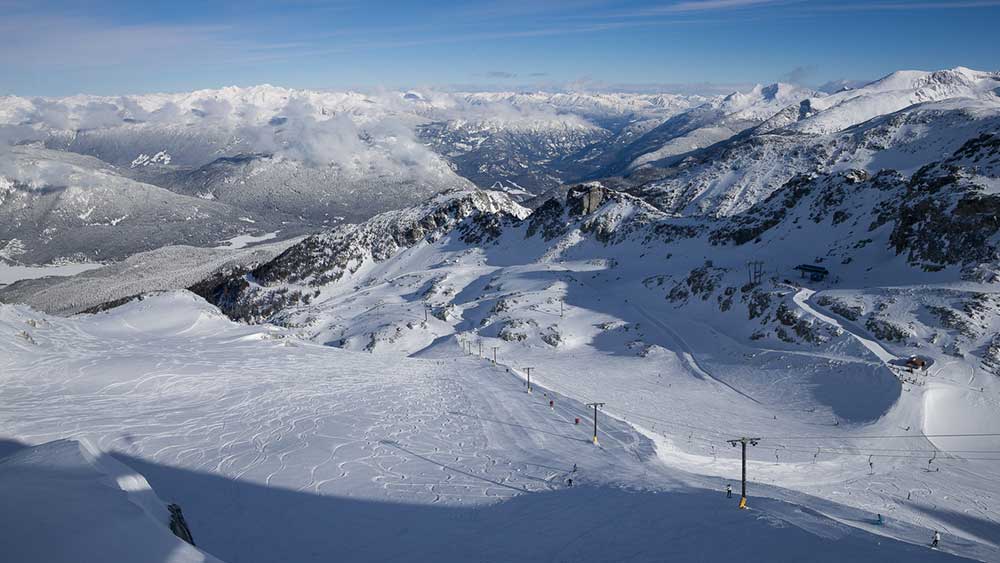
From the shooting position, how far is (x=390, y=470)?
2239 centimetres

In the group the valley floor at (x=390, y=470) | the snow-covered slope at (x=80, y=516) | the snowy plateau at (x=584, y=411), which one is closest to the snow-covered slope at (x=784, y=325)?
the snowy plateau at (x=584, y=411)

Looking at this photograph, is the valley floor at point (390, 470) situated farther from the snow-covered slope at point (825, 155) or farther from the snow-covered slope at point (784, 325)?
the snow-covered slope at point (825, 155)

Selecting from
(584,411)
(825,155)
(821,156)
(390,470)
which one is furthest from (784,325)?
(825,155)

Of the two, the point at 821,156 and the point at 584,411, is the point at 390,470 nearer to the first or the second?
the point at 584,411

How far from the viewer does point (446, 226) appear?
15900 centimetres

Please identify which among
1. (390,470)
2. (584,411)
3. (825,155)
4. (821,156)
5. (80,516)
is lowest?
(584,411)

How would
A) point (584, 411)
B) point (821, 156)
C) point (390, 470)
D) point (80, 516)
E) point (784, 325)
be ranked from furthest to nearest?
point (821, 156) < point (784, 325) < point (584, 411) < point (390, 470) < point (80, 516)

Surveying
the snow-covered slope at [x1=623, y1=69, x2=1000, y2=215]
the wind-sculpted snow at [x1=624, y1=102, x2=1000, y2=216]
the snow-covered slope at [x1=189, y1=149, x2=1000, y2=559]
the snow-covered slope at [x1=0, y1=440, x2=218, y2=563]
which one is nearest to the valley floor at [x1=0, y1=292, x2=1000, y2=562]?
the snow-covered slope at [x1=0, y1=440, x2=218, y2=563]

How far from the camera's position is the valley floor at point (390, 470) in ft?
48.4

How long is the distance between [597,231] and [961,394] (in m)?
82.1

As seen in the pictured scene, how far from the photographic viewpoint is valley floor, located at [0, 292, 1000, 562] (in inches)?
580

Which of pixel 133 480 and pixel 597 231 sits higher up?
pixel 597 231

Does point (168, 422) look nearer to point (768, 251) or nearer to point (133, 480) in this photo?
point (133, 480)

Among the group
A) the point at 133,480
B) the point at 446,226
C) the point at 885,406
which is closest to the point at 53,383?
the point at 133,480
